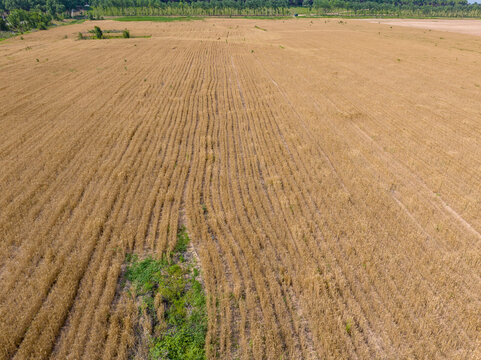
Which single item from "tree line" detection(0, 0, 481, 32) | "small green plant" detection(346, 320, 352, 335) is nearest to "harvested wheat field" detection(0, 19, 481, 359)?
"small green plant" detection(346, 320, 352, 335)

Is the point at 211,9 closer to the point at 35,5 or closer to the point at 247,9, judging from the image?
the point at 247,9

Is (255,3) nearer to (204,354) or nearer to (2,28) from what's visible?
(2,28)

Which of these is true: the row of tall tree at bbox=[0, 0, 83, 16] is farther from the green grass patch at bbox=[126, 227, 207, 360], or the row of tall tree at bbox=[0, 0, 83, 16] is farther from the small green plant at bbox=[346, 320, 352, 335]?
the small green plant at bbox=[346, 320, 352, 335]

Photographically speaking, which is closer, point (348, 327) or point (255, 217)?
point (348, 327)

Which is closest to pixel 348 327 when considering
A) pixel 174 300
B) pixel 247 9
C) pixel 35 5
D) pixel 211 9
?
pixel 174 300

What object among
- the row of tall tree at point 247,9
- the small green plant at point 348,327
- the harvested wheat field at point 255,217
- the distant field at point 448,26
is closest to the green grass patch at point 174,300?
the harvested wheat field at point 255,217

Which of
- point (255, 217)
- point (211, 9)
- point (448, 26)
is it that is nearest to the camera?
point (255, 217)

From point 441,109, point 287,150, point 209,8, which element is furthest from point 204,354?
point 209,8

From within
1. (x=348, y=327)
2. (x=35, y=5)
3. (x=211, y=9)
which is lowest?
(x=348, y=327)

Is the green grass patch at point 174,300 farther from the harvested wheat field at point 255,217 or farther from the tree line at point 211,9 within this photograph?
the tree line at point 211,9

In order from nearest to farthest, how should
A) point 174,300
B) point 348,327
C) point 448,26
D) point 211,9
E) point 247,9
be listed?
1. point 348,327
2. point 174,300
3. point 448,26
4. point 211,9
5. point 247,9

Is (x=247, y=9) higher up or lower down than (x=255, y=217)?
higher up
